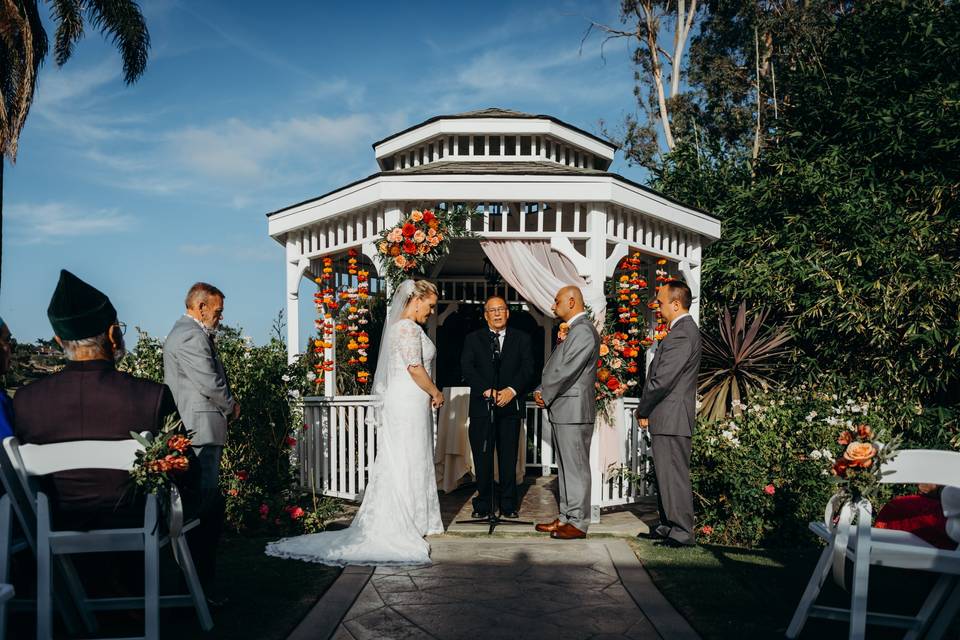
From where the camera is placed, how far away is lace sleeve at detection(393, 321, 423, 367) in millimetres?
6398

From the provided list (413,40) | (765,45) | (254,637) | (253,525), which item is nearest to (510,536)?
(253,525)

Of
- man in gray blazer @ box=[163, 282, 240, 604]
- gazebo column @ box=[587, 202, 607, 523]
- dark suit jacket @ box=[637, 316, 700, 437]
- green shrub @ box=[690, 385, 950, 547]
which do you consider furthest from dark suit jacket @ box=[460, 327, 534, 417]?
man in gray blazer @ box=[163, 282, 240, 604]

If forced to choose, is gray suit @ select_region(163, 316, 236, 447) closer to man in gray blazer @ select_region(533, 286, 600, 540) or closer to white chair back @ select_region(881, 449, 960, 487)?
man in gray blazer @ select_region(533, 286, 600, 540)

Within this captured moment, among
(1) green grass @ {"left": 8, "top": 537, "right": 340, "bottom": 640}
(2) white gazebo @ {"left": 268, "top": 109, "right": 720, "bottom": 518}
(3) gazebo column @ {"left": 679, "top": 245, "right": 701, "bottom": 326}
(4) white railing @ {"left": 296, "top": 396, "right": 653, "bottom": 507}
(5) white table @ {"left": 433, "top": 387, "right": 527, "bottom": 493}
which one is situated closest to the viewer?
(1) green grass @ {"left": 8, "top": 537, "right": 340, "bottom": 640}

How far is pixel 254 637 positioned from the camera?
4086 mm

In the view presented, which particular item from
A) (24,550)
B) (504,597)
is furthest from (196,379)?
(504,597)

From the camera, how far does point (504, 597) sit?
193 inches

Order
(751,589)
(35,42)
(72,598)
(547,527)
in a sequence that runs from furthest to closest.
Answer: (35,42)
(547,527)
(751,589)
(72,598)

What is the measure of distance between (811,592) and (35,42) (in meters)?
18.1

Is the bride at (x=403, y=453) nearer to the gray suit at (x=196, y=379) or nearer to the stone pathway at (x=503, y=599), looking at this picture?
the stone pathway at (x=503, y=599)

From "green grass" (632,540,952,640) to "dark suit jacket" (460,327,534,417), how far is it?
6.66 ft

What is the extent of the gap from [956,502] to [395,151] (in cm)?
903

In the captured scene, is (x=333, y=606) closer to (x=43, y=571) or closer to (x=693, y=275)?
(x=43, y=571)

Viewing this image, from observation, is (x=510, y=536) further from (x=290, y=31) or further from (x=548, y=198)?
(x=290, y=31)
